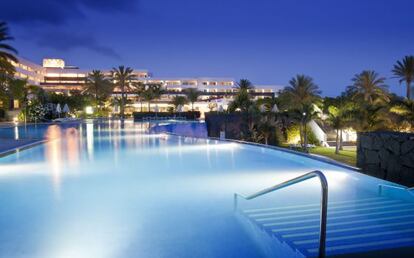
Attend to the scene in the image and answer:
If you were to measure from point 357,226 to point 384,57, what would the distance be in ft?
448

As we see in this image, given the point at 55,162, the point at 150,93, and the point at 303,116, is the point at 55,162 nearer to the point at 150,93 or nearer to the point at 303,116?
the point at 303,116

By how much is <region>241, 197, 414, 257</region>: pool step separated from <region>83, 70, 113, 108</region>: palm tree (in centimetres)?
6133

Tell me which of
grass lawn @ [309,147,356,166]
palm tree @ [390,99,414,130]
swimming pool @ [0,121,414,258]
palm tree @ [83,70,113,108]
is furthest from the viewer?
palm tree @ [83,70,113,108]

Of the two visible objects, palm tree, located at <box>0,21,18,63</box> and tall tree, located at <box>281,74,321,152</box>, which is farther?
tall tree, located at <box>281,74,321,152</box>

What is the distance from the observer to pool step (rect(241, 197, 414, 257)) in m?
4.21

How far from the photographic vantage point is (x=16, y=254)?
14.2 feet

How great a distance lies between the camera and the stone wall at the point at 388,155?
26.7ft

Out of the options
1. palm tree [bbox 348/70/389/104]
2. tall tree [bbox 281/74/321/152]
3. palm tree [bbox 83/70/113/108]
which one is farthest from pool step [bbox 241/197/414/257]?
palm tree [bbox 83/70/113/108]

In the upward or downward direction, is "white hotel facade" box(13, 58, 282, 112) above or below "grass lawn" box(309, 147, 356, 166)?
above

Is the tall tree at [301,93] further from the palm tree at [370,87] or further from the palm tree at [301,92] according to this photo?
the palm tree at [370,87]

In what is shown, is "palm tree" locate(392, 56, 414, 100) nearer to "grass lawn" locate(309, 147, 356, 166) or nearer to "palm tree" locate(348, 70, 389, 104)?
"palm tree" locate(348, 70, 389, 104)

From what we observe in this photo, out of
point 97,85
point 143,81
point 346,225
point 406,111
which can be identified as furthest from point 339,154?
point 143,81

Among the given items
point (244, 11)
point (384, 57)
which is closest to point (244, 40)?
point (244, 11)

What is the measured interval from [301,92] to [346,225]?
40.1 meters
